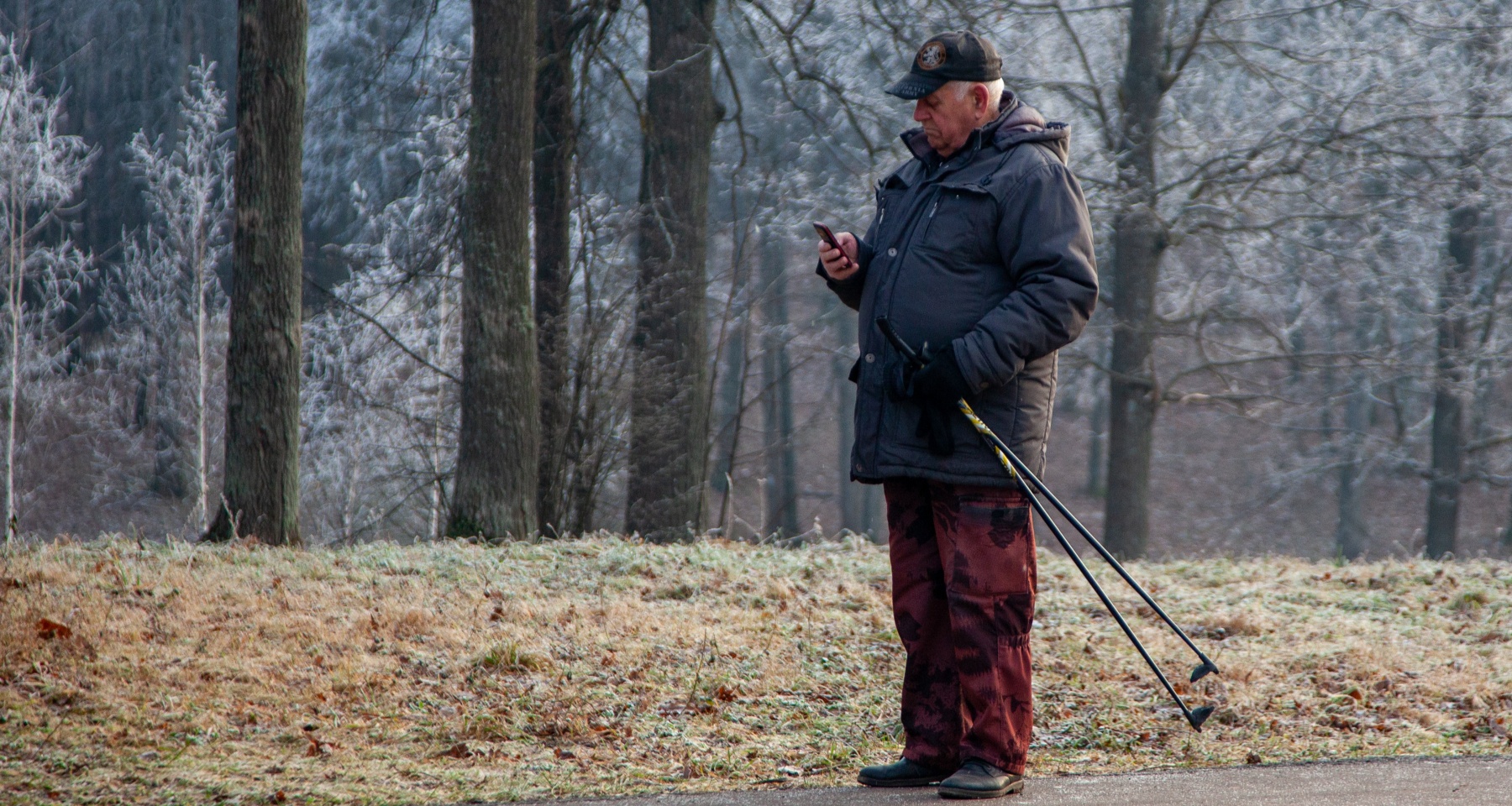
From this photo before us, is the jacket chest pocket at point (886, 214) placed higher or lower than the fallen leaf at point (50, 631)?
higher

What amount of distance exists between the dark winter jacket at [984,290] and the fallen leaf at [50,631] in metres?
3.40

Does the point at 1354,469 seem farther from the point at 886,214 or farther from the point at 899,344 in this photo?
the point at 899,344

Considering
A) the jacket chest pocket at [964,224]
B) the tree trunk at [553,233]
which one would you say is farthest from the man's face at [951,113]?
the tree trunk at [553,233]

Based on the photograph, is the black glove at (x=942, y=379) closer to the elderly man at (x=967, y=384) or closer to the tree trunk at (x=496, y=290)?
the elderly man at (x=967, y=384)

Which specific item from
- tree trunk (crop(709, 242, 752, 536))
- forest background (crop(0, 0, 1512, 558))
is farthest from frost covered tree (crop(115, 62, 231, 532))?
tree trunk (crop(709, 242, 752, 536))

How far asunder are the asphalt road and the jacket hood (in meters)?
1.84

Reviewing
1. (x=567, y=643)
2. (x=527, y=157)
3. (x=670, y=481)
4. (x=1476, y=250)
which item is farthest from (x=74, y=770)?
(x=1476, y=250)

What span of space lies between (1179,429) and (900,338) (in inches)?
1164

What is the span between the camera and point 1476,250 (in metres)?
19.0

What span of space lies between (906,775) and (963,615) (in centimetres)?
57

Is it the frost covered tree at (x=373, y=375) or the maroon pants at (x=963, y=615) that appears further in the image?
the frost covered tree at (x=373, y=375)

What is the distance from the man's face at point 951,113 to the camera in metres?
3.70

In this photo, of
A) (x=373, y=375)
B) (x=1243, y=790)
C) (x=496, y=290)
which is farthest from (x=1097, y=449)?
(x=1243, y=790)

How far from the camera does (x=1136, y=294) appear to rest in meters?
14.7
